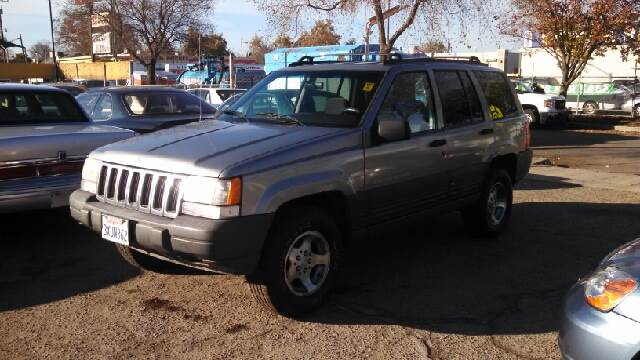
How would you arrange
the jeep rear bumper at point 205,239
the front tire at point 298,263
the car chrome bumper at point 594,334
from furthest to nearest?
the front tire at point 298,263
the jeep rear bumper at point 205,239
the car chrome bumper at point 594,334

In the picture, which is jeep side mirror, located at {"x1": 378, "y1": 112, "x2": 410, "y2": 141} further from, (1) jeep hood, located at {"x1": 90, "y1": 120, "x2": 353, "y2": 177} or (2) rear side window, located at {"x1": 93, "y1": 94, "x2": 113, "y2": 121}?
(2) rear side window, located at {"x1": 93, "y1": 94, "x2": 113, "y2": 121}

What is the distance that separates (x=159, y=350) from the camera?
3877mm

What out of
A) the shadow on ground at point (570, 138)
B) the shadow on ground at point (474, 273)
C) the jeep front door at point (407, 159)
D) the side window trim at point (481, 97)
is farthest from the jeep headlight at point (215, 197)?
the shadow on ground at point (570, 138)

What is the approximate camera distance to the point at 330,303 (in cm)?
465

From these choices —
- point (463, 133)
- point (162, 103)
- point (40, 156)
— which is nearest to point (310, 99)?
point (463, 133)

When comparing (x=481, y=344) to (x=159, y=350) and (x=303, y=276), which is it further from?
(x=159, y=350)

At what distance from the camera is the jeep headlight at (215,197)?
3.80 metres

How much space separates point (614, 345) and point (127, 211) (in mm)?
3065

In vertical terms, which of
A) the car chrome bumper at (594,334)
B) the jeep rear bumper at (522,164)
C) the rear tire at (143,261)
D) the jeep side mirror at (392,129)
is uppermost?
the jeep side mirror at (392,129)

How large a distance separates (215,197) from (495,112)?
368 cm

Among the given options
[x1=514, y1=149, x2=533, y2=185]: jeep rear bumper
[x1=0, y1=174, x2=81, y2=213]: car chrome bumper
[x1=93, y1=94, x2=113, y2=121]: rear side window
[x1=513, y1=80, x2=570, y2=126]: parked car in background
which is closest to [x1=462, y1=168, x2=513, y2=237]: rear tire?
Answer: [x1=514, y1=149, x2=533, y2=185]: jeep rear bumper

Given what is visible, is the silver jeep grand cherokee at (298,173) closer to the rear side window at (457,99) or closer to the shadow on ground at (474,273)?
the rear side window at (457,99)

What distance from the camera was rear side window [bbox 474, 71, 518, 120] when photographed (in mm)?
6344

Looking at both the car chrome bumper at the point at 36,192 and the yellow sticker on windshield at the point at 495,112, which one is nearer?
the car chrome bumper at the point at 36,192
